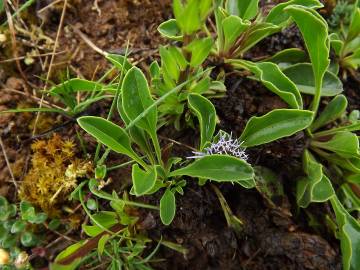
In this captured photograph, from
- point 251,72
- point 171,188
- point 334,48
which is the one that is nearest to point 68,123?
point 171,188

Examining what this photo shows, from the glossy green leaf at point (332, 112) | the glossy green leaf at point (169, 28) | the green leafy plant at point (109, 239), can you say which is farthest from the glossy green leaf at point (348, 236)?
the glossy green leaf at point (169, 28)

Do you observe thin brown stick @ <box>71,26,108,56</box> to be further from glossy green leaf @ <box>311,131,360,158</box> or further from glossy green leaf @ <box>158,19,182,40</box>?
glossy green leaf @ <box>311,131,360,158</box>

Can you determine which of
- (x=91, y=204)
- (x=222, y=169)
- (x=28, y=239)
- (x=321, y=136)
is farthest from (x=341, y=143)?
(x=28, y=239)

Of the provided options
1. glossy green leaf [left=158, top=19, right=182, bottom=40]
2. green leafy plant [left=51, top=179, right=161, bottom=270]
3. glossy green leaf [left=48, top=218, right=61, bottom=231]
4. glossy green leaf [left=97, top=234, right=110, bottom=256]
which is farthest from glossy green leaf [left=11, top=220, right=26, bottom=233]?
glossy green leaf [left=158, top=19, right=182, bottom=40]

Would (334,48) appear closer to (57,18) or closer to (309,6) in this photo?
(309,6)

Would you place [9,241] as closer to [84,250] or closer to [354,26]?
[84,250]

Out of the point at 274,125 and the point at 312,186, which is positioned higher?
the point at 274,125

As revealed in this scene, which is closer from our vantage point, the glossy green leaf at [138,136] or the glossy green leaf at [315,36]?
the glossy green leaf at [315,36]

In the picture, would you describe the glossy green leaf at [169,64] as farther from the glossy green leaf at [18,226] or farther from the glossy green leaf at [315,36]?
the glossy green leaf at [18,226]
